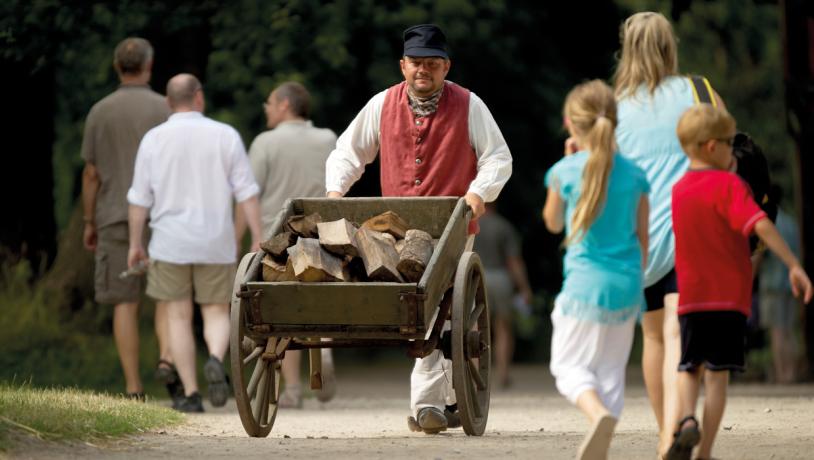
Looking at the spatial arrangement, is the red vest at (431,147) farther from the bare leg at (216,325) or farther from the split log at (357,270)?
the bare leg at (216,325)

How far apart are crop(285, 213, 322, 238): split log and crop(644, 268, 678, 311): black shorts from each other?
1747 mm

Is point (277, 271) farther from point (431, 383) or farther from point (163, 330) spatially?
point (163, 330)

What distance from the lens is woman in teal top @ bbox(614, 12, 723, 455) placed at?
25.5 ft

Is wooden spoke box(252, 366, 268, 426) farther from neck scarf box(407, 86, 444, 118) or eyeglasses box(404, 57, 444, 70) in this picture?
eyeglasses box(404, 57, 444, 70)

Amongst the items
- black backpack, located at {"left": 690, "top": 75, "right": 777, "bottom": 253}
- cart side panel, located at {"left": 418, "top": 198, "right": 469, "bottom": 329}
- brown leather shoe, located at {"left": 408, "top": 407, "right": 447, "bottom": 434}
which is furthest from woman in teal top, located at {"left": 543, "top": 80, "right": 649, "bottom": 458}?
brown leather shoe, located at {"left": 408, "top": 407, "right": 447, "bottom": 434}

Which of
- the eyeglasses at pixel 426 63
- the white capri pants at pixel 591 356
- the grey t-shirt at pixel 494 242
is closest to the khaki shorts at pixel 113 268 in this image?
the eyeglasses at pixel 426 63

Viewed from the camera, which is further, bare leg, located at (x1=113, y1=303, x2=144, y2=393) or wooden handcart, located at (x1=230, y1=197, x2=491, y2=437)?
bare leg, located at (x1=113, y1=303, x2=144, y2=393)

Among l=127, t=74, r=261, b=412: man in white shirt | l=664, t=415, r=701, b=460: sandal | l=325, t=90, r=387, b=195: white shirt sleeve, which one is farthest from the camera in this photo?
l=127, t=74, r=261, b=412: man in white shirt

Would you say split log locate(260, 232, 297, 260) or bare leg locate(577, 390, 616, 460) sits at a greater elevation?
split log locate(260, 232, 297, 260)

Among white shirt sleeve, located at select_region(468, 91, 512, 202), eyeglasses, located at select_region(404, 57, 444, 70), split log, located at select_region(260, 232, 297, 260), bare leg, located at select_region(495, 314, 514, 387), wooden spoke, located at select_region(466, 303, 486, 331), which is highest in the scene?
eyeglasses, located at select_region(404, 57, 444, 70)

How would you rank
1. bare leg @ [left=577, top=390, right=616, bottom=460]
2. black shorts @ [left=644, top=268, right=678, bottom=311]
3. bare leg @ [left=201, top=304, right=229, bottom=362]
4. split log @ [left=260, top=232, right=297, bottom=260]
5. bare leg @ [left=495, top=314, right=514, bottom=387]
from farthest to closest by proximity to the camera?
bare leg @ [left=495, top=314, right=514, bottom=387], bare leg @ [left=201, top=304, right=229, bottom=362], split log @ [left=260, top=232, right=297, bottom=260], black shorts @ [left=644, top=268, right=678, bottom=311], bare leg @ [left=577, top=390, right=616, bottom=460]

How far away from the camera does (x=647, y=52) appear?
7922mm

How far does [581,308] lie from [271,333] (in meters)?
1.87

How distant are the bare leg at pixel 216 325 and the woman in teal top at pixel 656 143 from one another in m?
4.25
